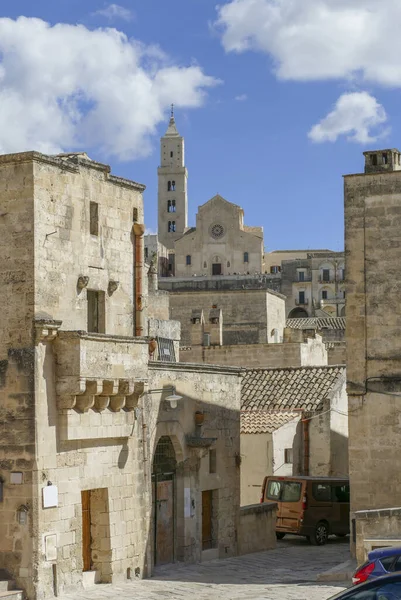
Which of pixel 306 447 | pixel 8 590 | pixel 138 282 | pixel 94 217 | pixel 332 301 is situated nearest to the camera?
pixel 8 590

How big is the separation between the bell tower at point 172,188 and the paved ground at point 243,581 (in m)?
106

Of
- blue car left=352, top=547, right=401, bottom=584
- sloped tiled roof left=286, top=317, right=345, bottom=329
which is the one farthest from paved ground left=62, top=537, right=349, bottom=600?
sloped tiled roof left=286, top=317, right=345, bottom=329

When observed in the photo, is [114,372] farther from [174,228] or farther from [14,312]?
[174,228]

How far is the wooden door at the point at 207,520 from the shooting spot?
2542 cm

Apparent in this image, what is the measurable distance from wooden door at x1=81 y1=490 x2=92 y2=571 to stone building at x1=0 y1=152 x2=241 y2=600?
1.0 inches

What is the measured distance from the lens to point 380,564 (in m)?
14.5

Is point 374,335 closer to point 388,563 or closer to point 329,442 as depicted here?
point 388,563

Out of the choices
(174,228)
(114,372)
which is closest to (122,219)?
(114,372)

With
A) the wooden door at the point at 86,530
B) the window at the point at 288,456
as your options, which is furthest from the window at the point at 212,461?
the window at the point at 288,456

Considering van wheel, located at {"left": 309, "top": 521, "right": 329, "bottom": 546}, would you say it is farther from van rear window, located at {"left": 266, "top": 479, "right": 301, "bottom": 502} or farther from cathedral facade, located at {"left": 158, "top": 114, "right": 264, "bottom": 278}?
cathedral facade, located at {"left": 158, "top": 114, "right": 264, "bottom": 278}

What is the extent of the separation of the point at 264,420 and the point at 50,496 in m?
13.7

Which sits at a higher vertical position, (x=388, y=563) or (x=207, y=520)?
(x=388, y=563)

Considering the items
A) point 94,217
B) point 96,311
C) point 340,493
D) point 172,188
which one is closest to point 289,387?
point 340,493

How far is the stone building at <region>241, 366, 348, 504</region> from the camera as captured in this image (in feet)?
105
